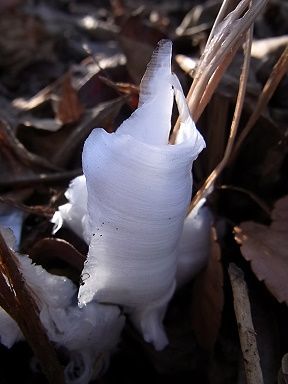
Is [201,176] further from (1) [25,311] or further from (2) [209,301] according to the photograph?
(1) [25,311]

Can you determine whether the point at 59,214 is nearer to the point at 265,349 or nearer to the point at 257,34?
the point at 265,349

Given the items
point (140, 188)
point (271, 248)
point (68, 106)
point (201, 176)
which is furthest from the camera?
point (68, 106)

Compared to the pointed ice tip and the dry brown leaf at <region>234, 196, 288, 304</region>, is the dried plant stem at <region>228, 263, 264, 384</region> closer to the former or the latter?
the dry brown leaf at <region>234, 196, 288, 304</region>

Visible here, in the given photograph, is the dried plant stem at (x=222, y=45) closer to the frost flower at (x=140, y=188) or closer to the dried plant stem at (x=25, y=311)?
the frost flower at (x=140, y=188)

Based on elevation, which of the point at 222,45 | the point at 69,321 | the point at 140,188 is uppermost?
the point at 222,45

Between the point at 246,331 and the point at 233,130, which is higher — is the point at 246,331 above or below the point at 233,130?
below

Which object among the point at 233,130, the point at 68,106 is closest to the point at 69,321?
the point at 233,130
